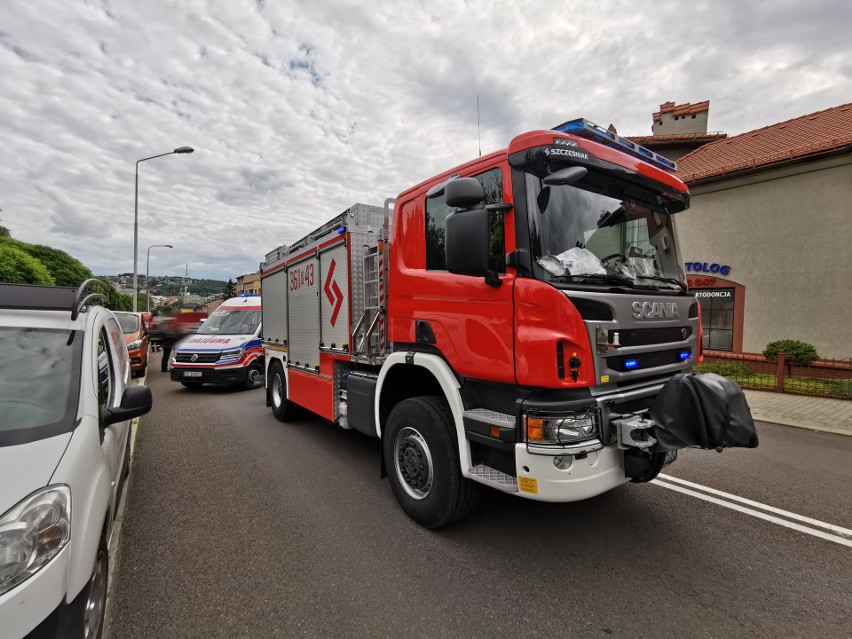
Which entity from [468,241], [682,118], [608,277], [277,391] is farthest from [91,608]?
[682,118]

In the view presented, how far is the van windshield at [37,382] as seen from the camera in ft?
6.67

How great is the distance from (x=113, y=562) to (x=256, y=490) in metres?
1.31

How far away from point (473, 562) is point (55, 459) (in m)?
2.41

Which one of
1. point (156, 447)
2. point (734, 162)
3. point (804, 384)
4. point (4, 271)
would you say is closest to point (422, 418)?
point (156, 447)

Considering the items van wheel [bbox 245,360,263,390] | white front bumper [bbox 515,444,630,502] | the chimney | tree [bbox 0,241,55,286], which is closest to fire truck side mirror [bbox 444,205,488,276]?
white front bumper [bbox 515,444,630,502]

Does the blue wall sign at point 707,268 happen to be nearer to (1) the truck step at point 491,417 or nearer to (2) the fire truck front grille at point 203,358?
(1) the truck step at point 491,417

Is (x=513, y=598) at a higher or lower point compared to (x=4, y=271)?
lower

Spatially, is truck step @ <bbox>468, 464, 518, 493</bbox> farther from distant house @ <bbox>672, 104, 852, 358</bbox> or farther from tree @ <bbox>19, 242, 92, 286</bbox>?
tree @ <bbox>19, 242, 92, 286</bbox>

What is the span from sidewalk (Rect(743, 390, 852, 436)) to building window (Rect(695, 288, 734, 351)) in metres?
3.57

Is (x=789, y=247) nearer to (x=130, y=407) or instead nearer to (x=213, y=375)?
(x=130, y=407)

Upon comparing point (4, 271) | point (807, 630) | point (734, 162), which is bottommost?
point (807, 630)

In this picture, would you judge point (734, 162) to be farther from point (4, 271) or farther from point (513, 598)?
point (4, 271)

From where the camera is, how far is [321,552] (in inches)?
118

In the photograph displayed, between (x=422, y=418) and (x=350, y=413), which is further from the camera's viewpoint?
(x=350, y=413)
